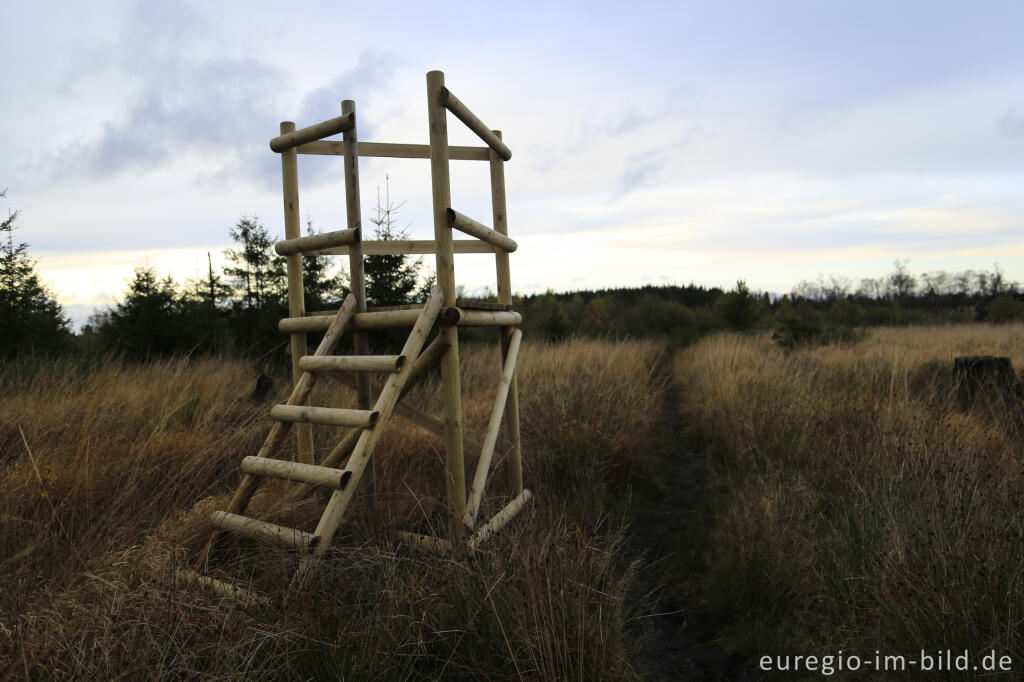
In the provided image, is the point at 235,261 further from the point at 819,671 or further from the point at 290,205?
the point at 819,671

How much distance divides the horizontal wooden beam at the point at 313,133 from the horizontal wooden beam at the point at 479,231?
816 mm

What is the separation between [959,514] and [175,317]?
12885mm

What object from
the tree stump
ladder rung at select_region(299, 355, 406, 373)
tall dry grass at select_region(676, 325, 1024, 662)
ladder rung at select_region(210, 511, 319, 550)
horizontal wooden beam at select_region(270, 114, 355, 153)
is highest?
horizontal wooden beam at select_region(270, 114, 355, 153)

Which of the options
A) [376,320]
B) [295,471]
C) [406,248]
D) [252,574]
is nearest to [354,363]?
[376,320]

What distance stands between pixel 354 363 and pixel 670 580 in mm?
2333

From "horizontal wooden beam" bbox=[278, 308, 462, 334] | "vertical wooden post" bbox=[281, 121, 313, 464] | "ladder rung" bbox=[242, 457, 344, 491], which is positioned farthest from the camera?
"vertical wooden post" bbox=[281, 121, 313, 464]

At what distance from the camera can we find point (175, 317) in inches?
474

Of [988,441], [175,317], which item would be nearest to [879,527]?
[988,441]

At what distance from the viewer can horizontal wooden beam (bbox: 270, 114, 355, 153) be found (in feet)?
11.4

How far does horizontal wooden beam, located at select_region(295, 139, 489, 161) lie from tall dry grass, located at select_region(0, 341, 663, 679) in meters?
2.20

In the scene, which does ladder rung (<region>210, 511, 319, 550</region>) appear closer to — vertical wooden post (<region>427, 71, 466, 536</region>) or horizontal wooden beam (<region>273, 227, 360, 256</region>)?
vertical wooden post (<region>427, 71, 466, 536</region>)

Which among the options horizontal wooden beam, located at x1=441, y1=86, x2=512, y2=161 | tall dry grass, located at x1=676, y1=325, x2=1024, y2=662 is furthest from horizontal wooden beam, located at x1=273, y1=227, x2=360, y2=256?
tall dry grass, located at x1=676, y1=325, x2=1024, y2=662

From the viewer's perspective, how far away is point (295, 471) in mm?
2922

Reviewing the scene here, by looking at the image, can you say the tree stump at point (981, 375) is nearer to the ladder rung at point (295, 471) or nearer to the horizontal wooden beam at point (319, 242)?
the horizontal wooden beam at point (319, 242)
